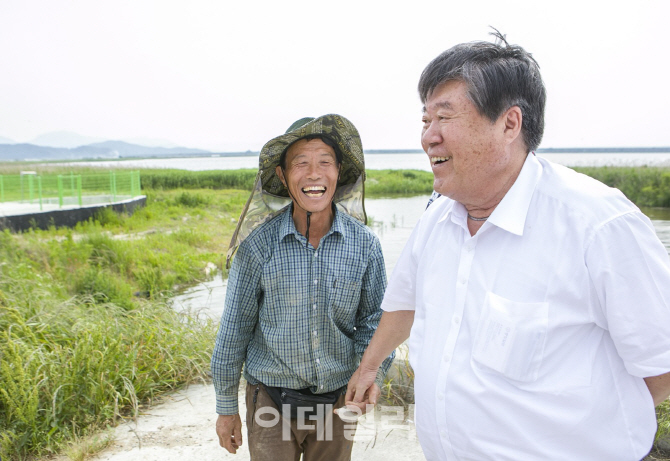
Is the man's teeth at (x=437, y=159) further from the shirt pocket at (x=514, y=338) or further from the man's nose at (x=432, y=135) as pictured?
the shirt pocket at (x=514, y=338)

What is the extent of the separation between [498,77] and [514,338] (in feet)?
2.20

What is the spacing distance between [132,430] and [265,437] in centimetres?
142

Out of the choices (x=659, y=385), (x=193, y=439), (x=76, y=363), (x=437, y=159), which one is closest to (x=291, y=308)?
(x=437, y=159)

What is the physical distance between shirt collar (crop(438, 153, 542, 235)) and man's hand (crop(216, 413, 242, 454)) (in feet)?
4.29

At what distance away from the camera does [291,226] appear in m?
1.98

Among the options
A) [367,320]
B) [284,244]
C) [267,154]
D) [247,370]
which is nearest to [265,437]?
[247,370]

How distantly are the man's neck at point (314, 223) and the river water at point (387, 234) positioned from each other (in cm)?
310

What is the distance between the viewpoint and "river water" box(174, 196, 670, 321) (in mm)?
8586

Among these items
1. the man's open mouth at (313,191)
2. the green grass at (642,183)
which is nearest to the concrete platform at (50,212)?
the man's open mouth at (313,191)

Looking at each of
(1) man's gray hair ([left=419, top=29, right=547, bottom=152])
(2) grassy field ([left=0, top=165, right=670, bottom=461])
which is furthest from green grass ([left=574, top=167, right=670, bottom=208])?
(1) man's gray hair ([left=419, top=29, right=547, bottom=152])

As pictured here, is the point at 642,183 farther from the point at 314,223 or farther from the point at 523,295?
the point at 523,295

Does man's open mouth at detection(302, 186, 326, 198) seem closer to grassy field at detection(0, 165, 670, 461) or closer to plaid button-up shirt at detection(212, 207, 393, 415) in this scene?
plaid button-up shirt at detection(212, 207, 393, 415)

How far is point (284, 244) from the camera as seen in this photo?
6.46 feet

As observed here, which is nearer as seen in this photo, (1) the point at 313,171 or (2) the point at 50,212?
(1) the point at 313,171
